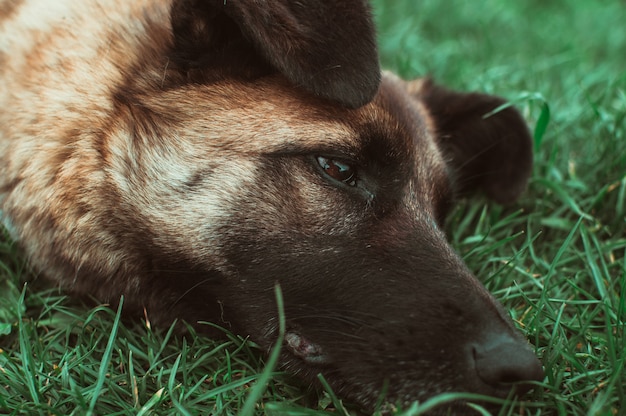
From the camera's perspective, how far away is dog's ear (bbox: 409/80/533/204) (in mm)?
3369

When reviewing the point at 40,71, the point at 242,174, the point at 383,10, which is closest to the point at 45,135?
the point at 40,71

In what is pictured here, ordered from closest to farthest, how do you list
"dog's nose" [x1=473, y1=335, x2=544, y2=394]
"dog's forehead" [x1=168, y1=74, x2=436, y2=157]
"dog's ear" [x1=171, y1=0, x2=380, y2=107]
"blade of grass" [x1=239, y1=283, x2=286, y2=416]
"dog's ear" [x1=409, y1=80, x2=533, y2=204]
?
"blade of grass" [x1=239, y1=283, x2=286, y2=416], "dog's nose" [x1=473, y1=335, x2=544, y2=394], "dog's ear" [x1=171, y1=0, x2=380, y2=107], "dog's forehead" [x1=168, y1=74, x2=436, y2=157], "dog's ear" [x1=409, y1=80, x2=533, y2=204]

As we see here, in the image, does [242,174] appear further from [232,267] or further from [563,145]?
[563,145]

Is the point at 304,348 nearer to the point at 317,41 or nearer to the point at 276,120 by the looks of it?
the point at 276,120

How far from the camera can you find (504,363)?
201cm

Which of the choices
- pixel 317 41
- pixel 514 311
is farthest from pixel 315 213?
pixel 514 311

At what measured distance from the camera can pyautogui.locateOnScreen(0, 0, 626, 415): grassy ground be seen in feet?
7.18

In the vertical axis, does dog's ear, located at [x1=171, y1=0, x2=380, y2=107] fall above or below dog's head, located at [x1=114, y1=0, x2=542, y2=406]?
above

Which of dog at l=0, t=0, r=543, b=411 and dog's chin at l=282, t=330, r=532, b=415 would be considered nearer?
dog's chin at l=282, t=330, r=532, b=415

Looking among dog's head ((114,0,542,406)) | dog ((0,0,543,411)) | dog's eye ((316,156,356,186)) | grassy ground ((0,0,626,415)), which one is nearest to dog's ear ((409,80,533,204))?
grassy ground ((0,0,626,415))

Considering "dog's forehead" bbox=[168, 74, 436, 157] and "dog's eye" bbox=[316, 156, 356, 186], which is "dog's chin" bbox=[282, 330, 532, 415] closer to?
"dog's eye" bbox=[316, 156, 356, 186]

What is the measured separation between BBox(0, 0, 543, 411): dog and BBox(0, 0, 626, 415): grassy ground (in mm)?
156

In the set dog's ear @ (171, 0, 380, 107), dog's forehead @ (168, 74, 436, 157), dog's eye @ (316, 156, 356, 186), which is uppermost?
dog's ear @ (171, 0, 380, 107)

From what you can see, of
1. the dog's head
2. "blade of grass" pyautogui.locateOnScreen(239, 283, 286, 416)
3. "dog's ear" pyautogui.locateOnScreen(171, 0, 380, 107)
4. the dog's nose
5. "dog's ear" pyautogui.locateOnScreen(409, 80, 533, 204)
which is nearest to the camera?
"blade of grass" pyautogui.locateOnScreen(239, 283, 286, 416)
